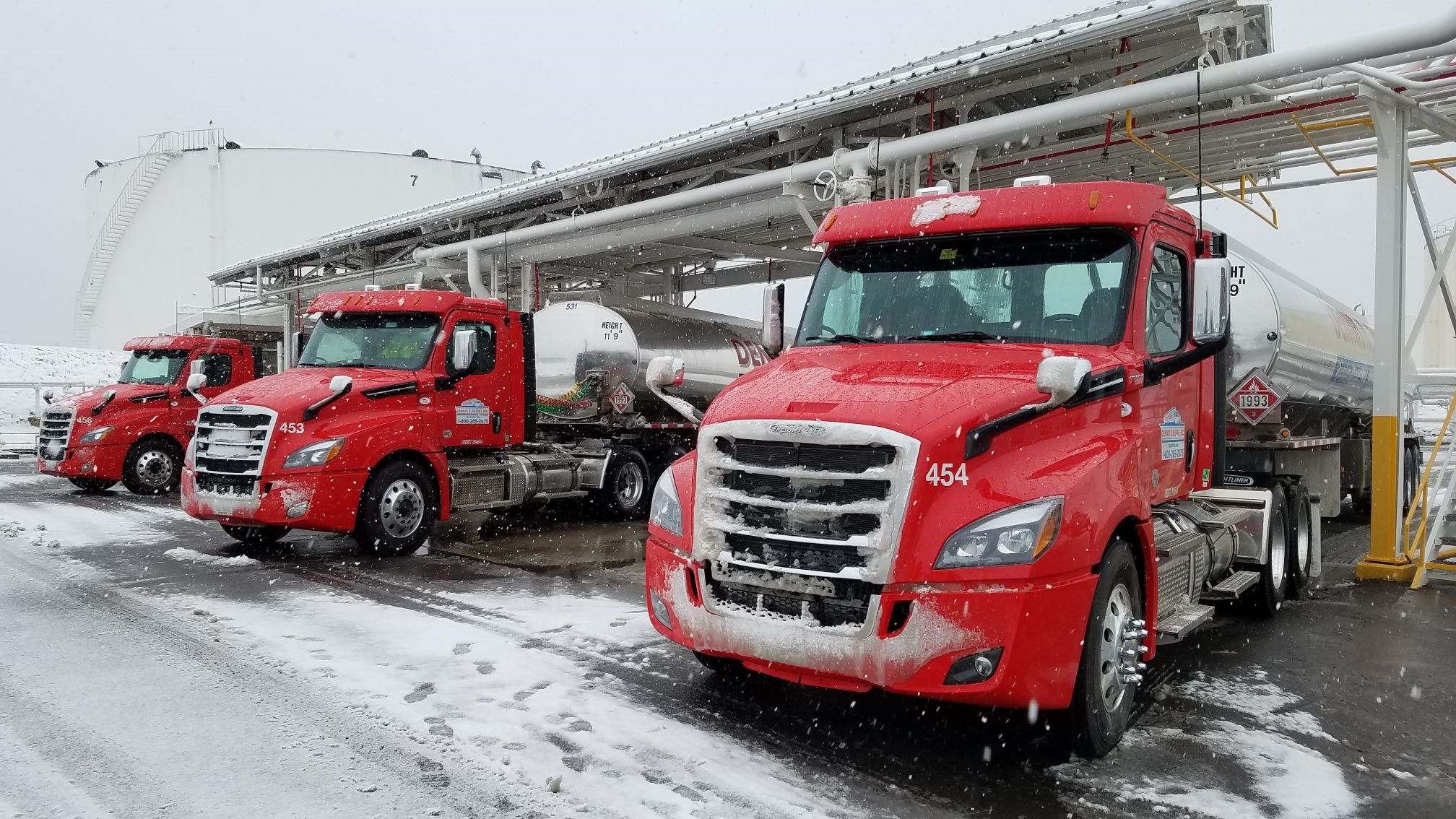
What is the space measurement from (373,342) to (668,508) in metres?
6.90

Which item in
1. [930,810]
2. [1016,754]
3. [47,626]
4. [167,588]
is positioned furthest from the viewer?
[167,588]

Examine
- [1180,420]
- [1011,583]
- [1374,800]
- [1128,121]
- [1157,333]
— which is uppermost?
[1128,121]

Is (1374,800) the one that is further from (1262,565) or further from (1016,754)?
(1262,565)

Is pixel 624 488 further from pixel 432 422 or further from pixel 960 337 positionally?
pixel 960 337

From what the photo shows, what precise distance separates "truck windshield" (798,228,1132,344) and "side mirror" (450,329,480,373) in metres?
5.50

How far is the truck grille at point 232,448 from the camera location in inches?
371

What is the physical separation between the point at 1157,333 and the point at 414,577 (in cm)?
635

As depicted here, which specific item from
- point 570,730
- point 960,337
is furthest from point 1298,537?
point 570,730

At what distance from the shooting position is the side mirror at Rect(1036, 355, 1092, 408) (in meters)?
4.33

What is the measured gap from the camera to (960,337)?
5.34 meters

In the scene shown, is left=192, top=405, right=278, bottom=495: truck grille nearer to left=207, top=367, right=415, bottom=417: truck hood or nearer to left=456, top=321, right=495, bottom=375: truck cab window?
Result: left=207, top=367, right=415, bottom=417: truck hood

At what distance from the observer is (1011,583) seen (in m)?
4.08

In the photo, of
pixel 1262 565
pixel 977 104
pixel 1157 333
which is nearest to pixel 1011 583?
pixel 1157 333

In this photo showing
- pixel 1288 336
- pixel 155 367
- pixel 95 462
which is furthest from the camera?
pixel 155 367
